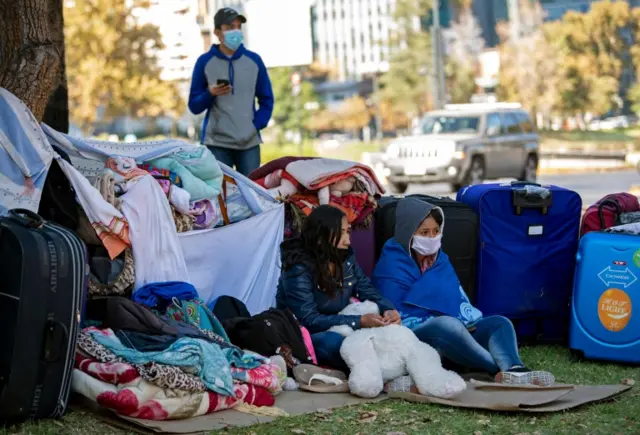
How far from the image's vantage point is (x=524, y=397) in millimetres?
5863

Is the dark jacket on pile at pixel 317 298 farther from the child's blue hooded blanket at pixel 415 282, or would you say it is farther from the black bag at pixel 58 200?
the black bag at pixel 58 200

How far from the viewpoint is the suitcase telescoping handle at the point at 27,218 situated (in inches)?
211

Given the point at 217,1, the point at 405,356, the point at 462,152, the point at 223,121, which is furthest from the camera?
the point at 217,1

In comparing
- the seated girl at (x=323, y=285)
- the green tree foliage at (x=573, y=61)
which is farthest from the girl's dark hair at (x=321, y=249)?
the green tree foliage at (x=573, y=61)

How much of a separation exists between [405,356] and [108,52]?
3704 centimetres

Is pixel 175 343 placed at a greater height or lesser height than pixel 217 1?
lesser

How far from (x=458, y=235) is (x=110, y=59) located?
36.3m

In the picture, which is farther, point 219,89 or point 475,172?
point 475,172

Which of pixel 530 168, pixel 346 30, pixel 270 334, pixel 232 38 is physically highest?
pixel 346 30

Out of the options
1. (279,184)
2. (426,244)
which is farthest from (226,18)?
(426,244)

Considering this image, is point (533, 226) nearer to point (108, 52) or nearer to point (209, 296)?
point (209, 296)

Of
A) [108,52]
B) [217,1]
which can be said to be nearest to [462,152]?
[108,52]

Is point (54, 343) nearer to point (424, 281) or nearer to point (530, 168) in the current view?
point (424, 281)

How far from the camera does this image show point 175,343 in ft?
18.6
